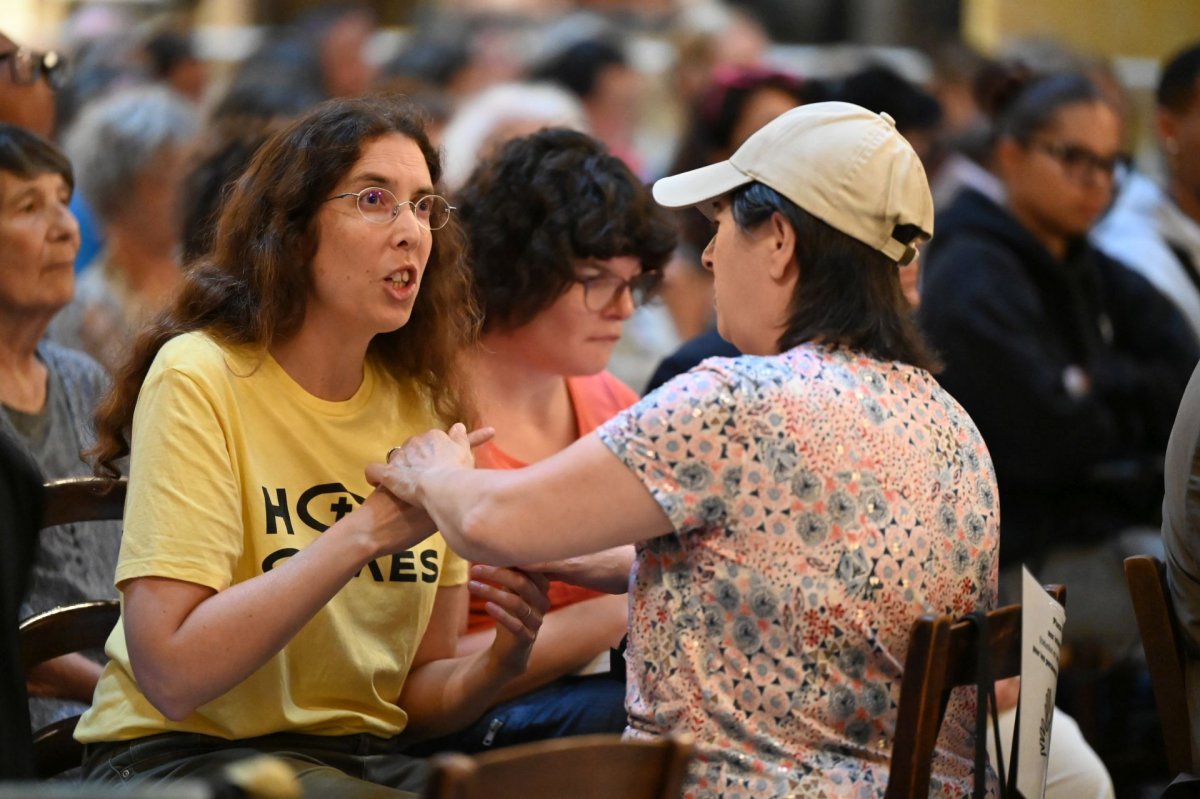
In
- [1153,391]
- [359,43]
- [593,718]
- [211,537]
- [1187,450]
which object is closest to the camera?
[211,537]

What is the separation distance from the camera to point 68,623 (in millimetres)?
2494

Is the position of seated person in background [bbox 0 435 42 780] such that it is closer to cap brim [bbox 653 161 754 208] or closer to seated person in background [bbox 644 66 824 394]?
cap brim [bbox 653 161 754 208]

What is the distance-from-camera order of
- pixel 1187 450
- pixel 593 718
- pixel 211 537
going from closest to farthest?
pixel 211 537, pixel 1187 450, pixel 593 718

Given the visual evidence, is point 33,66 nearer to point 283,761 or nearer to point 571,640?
point 571,640

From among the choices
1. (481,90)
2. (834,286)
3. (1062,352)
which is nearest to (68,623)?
(834,286)

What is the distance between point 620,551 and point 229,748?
67cm

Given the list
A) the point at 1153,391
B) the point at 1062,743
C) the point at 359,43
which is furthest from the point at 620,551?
the point at 359,43

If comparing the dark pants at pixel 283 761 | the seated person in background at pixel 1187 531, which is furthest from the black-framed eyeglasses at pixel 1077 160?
the dark pants at pixel 283 761

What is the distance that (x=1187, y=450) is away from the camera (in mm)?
2344

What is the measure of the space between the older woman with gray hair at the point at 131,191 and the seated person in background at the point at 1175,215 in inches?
115

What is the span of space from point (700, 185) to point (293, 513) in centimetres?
78

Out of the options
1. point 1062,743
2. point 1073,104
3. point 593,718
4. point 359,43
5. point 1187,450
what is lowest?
point 1062,743

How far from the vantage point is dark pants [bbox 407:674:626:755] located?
270 centimetres

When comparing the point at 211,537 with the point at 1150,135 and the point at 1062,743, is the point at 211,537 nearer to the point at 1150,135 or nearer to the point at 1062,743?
the point at 1062,743
